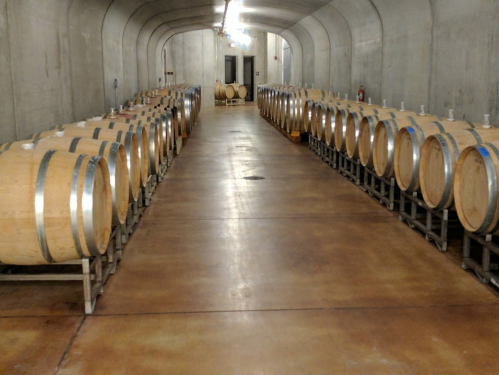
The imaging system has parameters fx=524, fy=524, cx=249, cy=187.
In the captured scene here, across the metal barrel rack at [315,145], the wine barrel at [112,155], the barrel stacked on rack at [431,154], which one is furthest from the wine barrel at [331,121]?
the wine barrel at [112,155]

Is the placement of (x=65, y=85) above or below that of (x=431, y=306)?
above

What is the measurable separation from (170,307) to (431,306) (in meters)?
1.64

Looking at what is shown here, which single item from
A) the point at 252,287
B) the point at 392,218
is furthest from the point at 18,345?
the point at 392,218

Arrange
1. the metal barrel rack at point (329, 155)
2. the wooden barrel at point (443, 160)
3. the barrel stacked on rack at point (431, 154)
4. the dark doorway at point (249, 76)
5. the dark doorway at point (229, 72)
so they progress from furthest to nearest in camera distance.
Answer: the dark doorway at point (229, 72)
the dark doorway at point (249, 76)
the metal barrel rack at point (329, 155)
the wooden barrel at point (443, 160)
the barrel stacked on rack at point (431, 154)

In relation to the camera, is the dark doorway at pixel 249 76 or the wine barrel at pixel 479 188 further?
the dark doorway at pixel 249 76

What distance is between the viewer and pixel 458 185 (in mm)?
3818

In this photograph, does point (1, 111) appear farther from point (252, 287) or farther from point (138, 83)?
point (138, 83)

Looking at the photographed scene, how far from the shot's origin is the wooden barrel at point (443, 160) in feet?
13.2

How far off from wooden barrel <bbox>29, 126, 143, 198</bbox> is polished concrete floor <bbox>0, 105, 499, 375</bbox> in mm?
518

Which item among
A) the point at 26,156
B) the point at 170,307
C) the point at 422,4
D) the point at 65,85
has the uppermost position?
the point at 422,4

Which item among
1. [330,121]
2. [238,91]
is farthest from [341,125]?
[238,91]

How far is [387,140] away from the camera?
17.7ft

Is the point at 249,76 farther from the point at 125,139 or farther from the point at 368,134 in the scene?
the point at 125,139

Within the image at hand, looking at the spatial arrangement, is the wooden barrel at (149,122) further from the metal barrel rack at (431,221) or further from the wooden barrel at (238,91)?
the wooden barrel at (238,91)
